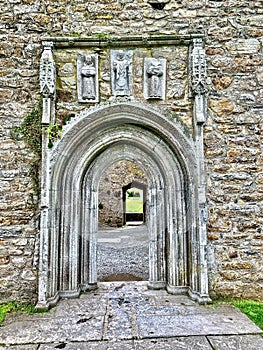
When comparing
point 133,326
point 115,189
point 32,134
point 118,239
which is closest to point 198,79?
point 32,134

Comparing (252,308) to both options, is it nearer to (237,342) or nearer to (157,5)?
(237,342)

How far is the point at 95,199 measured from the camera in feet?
13.8

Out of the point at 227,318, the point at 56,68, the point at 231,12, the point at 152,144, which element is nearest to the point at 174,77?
the point at 152,144

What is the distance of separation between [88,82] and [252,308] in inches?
140

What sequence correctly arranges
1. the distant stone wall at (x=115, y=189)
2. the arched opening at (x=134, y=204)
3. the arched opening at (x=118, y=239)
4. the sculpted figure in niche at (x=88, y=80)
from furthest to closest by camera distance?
1. the arched opening at (x=134, y=204)
2. the distant stone wall at (x=115, y=189)
3. the arched opening at (x=118, y=239)
4. the sculpted figure in niche at (x=88, y=80)

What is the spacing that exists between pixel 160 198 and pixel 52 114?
1897mm

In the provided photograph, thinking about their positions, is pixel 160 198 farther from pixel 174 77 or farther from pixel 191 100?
pixel 174 77

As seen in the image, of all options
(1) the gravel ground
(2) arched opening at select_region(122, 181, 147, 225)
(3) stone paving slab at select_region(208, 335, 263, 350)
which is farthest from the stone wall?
(2) arched opening at select_region(122, 181, 147, 225)

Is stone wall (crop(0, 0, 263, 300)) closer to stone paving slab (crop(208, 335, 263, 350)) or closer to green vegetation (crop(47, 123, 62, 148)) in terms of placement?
green vegetation (crop(47, 123, 62, 148))

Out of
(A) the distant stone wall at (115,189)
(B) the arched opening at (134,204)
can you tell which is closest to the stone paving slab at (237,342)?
(A) the distant stone wall at (115,189)

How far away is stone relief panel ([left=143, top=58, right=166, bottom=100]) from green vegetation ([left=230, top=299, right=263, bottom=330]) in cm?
285

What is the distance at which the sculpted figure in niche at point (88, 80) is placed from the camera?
387 cm

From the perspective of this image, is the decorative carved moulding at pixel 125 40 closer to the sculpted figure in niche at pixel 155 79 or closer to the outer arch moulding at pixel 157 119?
the outer arch moulding at pixel 157 119

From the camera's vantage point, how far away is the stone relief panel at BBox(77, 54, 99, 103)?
12.7 feet
